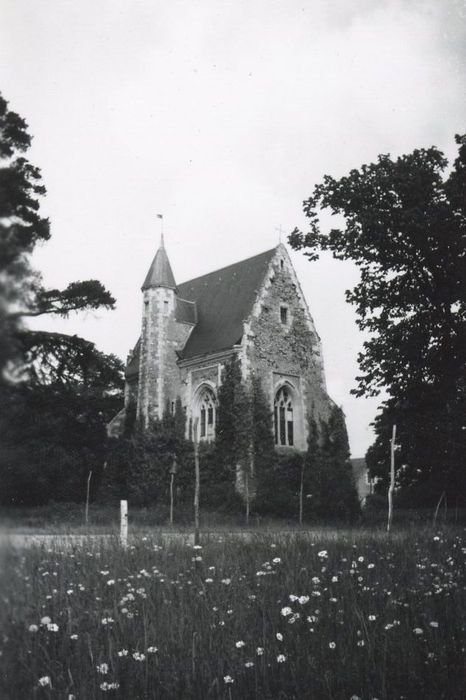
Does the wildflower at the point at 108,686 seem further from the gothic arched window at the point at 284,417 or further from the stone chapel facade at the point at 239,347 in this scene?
the gothic arched window at the point at 284,417

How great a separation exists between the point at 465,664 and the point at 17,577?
9.98 ft

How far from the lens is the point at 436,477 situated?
75.0ft

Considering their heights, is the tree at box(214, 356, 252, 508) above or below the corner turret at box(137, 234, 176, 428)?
below

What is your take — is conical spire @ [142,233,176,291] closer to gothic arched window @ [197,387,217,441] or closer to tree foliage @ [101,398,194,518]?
gothic arched window @ [197,387,217,441]

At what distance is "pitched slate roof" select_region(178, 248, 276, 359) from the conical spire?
2.80 m

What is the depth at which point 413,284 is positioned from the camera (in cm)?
2189

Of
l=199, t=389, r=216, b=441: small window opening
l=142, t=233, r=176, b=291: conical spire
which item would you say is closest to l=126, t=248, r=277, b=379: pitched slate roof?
l=142, t=233, r=176, b=291: conical spire

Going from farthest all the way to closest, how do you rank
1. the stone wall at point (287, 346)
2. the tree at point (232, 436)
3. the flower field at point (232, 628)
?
the stone wall at point (287, 346), the tree at point (232, 436), the flower field at point (232, 628)

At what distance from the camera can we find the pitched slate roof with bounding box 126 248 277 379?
3291cm

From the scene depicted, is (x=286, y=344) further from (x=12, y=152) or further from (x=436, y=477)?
(x=12, y=152)

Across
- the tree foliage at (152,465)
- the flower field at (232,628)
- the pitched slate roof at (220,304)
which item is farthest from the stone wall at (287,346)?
the flower field at (232,628)

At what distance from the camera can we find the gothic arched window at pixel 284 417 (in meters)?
32.2

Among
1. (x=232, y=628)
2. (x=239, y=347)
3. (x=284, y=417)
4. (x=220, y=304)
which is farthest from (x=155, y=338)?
(x=232, y=628)

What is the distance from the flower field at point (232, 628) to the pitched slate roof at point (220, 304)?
25.2m
